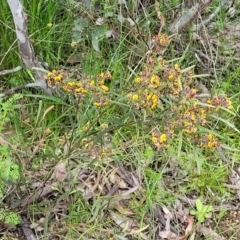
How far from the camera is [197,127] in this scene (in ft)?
6.54

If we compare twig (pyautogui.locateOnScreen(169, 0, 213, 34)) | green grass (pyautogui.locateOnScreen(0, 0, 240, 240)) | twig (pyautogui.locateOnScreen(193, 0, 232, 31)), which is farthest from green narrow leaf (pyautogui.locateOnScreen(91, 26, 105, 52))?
twig (pyautogui.locateOnScreen(193, 0, 232, 31))

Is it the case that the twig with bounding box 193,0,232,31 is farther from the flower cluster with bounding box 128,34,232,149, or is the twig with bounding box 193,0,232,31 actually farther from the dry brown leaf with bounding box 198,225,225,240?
the dry brown leaf with bounding box 198,225,225,240

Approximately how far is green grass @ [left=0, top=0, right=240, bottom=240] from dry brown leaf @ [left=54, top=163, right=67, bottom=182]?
0.02 metres

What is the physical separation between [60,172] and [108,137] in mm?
314

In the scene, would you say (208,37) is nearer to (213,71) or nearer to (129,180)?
(213,71)

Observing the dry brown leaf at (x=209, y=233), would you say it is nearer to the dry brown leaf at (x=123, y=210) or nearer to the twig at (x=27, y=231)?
the dry brown leaf at (x=123, y=210)

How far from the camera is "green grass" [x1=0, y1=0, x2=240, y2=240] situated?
2.08 metres

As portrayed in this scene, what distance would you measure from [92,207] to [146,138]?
0.37 meters

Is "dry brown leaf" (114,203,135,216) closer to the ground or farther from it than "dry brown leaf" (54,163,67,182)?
closer to the ground

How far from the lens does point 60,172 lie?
2051 millimetres

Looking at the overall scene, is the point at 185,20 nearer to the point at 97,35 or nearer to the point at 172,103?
the point at 97,35

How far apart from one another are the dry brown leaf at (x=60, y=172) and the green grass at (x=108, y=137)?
0.02 m

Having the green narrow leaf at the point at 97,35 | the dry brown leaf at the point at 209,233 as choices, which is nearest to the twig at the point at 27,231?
the dry brown leaf at the point at 209,233

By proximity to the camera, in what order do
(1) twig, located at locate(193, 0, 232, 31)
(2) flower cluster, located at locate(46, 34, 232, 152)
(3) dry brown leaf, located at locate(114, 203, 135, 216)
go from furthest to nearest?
1. (1) twig, located at locate(193, 0, 232, 31)
2. (3) dry brown leaf, located at locate(114, 203, 135, 216)
3. (2) flower cluster, located at locate(46, 34, 232, 152)
